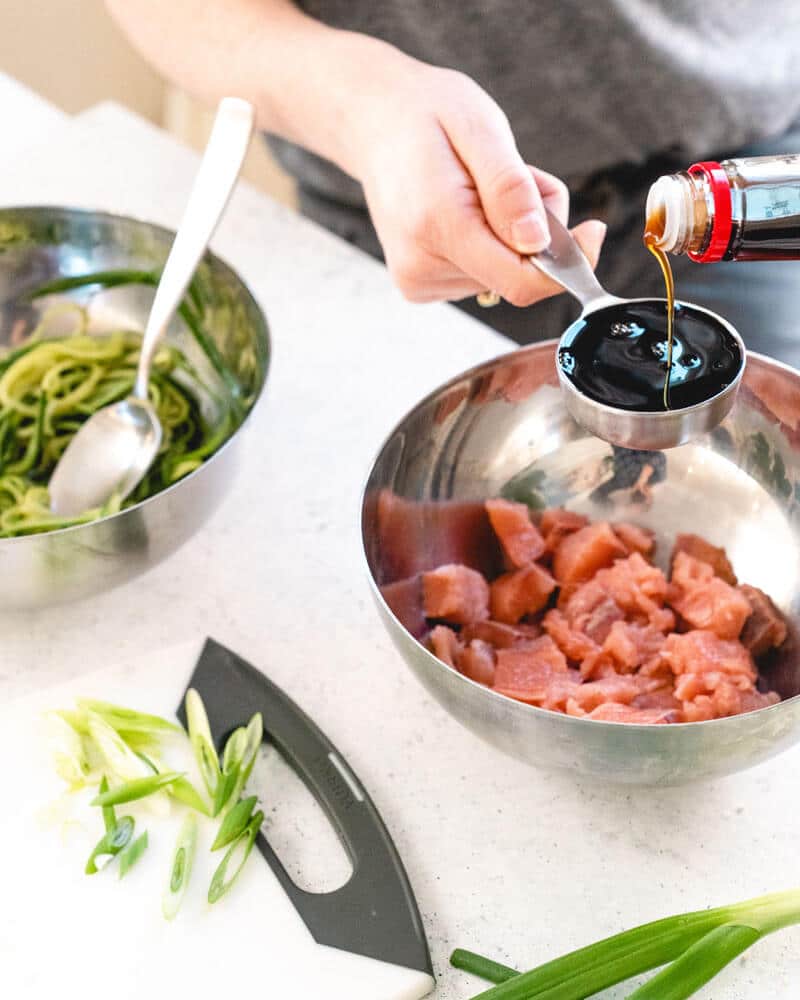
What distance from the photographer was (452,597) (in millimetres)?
1056

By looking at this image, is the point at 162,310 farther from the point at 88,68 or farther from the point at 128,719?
the point at 88,68

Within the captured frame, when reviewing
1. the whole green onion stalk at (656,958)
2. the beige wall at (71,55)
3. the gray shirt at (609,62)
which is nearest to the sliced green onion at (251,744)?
the whole green onion stalk at (656,958)

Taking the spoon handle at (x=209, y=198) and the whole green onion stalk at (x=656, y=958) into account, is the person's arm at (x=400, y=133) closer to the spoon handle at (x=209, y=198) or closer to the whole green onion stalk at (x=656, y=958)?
the spoon handle at (x=209, y=198)

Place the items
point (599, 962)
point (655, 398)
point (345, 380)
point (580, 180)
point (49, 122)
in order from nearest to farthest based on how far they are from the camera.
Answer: point (599, 962) < point (655, 398) < point (345, 380) < point (580, 180) < point (49, 122)

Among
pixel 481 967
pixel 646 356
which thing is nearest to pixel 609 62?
pixel 646 356

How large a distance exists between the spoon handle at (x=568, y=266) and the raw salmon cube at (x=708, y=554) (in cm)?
25

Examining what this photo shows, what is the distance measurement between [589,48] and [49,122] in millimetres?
835

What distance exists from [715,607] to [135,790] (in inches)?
20.1

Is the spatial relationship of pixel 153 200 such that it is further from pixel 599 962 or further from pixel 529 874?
pixel 599 962

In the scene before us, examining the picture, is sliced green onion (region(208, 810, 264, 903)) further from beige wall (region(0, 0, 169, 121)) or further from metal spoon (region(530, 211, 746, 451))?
beige wall (region(0, 0, 169, 121))

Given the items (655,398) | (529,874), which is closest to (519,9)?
(655,398)

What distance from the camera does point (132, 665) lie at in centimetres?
108

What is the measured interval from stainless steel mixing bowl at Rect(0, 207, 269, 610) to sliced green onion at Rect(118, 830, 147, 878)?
24 cm

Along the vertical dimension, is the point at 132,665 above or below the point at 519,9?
below
